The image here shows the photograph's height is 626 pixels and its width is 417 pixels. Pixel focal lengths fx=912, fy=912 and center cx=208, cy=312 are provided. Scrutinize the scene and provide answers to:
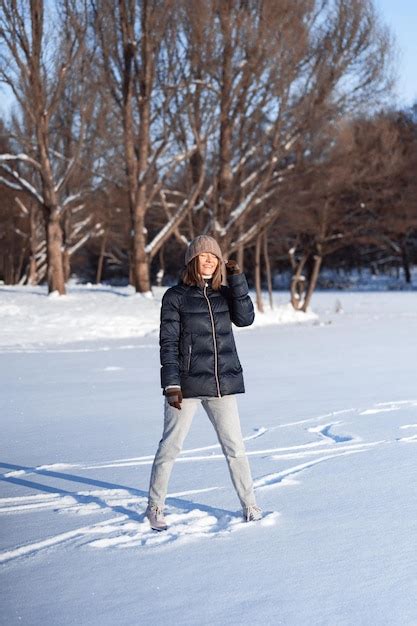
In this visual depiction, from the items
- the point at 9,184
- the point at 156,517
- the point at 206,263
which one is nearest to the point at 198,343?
the point at 206,263

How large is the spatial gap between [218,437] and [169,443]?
0.92 feet

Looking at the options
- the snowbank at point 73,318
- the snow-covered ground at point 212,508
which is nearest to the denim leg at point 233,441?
the snow-covered ground at point 212,508

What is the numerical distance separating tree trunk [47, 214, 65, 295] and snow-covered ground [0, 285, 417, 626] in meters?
12.8

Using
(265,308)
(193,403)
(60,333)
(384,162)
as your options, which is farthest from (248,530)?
(384,162)

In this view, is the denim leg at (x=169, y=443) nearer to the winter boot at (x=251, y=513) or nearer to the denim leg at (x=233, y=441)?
the denim leg at (x=233, y=441)

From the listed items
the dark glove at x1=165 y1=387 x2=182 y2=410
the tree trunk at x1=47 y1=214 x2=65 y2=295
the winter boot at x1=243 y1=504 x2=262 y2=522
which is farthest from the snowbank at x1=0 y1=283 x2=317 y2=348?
the dark glove at x1=165 y1=387 x2=182 y2=410

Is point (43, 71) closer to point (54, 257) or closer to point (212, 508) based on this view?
point (54, 257)

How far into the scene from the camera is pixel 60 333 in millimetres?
20062

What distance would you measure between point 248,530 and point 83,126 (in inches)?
848

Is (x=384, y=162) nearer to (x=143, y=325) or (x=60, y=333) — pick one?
(x=143, y=325)

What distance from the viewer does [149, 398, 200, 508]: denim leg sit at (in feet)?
16.9

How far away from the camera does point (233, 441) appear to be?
521 centimetres

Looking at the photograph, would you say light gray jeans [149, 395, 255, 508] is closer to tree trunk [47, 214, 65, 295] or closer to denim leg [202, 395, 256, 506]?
denim leg [202, 395, 256, 506]

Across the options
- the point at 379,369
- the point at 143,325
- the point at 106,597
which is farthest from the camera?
the point at 143,325
